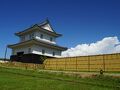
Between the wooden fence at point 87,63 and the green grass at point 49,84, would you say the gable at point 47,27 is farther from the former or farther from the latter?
the green grass at point 49,84

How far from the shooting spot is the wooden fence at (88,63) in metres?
32.1

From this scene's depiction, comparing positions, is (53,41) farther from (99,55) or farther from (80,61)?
(99,55)

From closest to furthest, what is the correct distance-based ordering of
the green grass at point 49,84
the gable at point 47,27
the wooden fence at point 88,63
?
1. the green grass at point 49,84
2. the wooden fence at point 88,63
3. the gable at point 47,27

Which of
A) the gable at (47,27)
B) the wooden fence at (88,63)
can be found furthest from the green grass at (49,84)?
the gable at (47,27)

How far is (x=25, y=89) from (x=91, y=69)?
24571 mm

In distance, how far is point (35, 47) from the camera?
49344mm

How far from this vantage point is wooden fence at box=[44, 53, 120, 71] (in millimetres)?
32094

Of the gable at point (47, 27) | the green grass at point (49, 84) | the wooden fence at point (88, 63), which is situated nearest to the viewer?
the green grass at point (49, 84)

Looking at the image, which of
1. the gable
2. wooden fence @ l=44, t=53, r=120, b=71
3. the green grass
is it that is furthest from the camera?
the gable

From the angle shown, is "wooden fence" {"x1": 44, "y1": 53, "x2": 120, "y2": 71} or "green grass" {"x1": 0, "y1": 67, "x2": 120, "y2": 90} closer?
"green grass" {"x1": 0, "y1": 67, "x2": 120, "y2": 90}

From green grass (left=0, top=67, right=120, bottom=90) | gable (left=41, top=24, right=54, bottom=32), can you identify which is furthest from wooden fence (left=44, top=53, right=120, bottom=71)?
gable (left=41, top=24, right=54, bottom=32)

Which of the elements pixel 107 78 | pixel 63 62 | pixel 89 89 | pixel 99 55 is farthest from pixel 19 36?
pixel 89 89

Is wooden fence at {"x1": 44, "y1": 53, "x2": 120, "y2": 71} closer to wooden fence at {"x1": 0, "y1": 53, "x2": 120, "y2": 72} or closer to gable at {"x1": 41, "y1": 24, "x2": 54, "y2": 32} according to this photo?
wooden fence at {"x1": 0, "y1": 53, "x2": 120, "y2": 72}

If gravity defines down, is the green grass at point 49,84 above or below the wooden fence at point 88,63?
below
